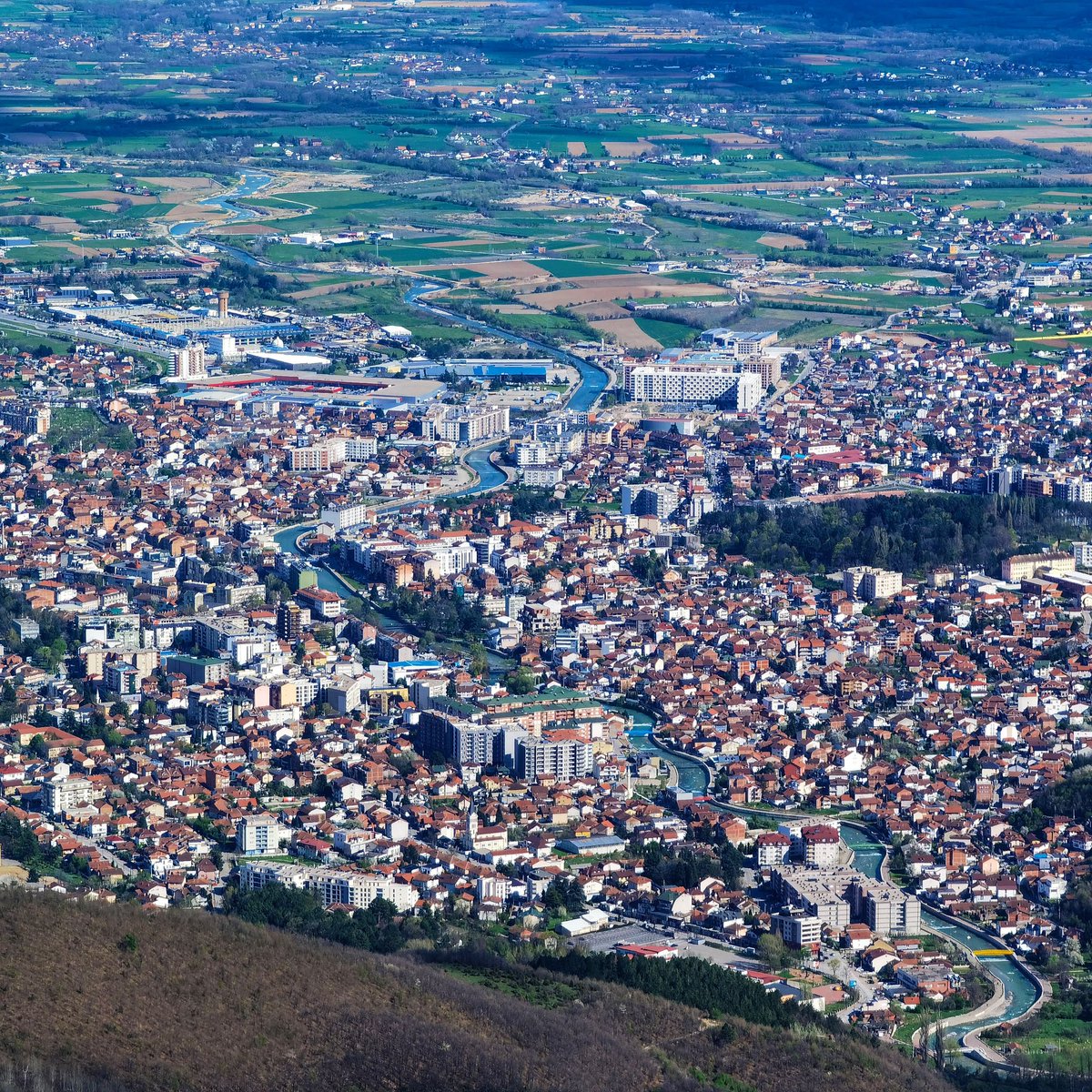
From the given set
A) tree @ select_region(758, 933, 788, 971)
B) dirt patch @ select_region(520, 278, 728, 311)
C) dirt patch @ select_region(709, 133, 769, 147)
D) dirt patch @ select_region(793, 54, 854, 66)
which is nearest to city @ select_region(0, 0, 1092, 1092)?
tree @ select_region(758, 933, 788, 971)

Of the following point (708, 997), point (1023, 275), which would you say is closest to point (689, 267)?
point (1023, 275)

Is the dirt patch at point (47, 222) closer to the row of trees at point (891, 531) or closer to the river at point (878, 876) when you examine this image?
the row of trees at point (891, 531)

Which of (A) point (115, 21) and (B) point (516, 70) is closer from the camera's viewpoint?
(B) point (516, 70)

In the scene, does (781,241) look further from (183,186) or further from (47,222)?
(183,186)

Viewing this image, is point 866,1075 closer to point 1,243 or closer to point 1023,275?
point 1023,275

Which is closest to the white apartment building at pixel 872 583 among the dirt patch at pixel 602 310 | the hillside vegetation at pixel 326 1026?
the hillside vegetation at pixel 326 1026
